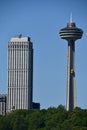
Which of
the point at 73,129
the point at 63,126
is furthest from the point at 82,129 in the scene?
the point at 63,126

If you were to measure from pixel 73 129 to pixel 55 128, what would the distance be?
16699 mm

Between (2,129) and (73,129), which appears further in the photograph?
(2,129)

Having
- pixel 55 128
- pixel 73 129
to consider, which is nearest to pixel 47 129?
pixel 55 128

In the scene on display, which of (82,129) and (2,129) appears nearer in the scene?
(82,129)

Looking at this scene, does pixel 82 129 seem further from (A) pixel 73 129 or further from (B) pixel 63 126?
(B) pixel 63 126

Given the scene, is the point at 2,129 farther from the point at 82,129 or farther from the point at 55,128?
the point at 82,129

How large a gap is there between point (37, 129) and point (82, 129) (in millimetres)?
21520

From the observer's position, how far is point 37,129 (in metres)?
199

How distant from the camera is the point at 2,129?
199 meters

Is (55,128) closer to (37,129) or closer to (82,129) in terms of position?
(37,129)

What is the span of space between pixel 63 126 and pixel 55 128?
12.4 ft

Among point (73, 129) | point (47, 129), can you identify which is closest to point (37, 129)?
point (47, 129)

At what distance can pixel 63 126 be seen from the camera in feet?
635

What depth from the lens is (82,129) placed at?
17925 centimetres
